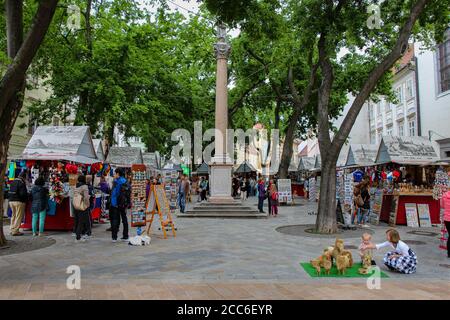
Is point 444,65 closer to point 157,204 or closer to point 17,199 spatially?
point 157,204

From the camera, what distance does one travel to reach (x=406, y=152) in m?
17.6

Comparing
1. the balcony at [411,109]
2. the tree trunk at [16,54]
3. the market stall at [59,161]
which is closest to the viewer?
the tree trunk at [16,54]

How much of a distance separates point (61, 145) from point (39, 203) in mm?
3315

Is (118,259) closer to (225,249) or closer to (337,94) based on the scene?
(225,249)

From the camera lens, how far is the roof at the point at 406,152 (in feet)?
56.7

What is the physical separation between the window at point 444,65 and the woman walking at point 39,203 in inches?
986

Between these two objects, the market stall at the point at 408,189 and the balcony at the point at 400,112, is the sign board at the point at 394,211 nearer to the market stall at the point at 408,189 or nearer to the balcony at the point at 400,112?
the market stall at the point at 408,189

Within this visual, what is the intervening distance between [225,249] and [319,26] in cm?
761

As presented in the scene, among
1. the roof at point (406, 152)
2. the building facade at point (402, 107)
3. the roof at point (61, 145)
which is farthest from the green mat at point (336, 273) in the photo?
the building facade at point (402, 107)

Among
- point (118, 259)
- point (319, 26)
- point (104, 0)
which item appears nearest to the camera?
point (118, 259)

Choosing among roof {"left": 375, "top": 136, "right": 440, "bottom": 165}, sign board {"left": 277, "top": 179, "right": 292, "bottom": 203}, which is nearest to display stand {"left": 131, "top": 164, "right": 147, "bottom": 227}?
roof {"left": 375, "top": 136, "right": 440, "bottom": 165}

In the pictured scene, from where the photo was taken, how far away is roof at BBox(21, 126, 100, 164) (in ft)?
45.3

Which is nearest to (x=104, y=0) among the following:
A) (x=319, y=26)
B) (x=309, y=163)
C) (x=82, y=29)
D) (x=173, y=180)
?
(x=82, y=29)

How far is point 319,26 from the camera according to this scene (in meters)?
12.5
